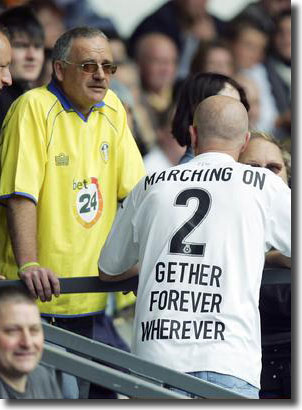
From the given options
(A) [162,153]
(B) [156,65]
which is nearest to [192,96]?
(A) [162,153]

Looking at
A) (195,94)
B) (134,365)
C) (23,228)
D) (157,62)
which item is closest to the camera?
(134,365)

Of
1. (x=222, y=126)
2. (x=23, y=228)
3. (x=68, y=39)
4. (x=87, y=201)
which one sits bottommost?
(x=23, y=228)

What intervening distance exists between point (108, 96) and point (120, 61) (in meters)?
3.59

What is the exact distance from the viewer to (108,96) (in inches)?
214

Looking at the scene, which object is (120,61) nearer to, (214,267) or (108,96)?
(108,96)

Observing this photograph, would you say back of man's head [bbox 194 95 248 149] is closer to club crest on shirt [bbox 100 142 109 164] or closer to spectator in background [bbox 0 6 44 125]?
club crest on shirt [bbox 100 142 109 164]

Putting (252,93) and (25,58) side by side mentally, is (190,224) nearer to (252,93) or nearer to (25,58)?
(25,58)

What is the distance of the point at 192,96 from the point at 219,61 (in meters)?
3.54

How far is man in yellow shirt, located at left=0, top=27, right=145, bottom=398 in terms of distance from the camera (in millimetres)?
5109

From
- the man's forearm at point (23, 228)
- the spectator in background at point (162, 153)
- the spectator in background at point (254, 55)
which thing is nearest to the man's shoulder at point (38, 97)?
the man's forearm at point (23, 228)

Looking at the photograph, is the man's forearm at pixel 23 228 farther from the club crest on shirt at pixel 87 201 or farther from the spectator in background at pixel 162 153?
the spectator in background at pixel 162 153

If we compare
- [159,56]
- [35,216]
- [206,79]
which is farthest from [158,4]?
[35,216]

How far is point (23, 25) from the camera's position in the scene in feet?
20.8

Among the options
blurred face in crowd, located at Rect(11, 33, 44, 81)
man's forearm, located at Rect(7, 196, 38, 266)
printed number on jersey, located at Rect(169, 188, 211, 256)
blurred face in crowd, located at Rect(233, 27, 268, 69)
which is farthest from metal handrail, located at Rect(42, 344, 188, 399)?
blurred face in crowd, located at Rect(233, 27, 268, 69)
